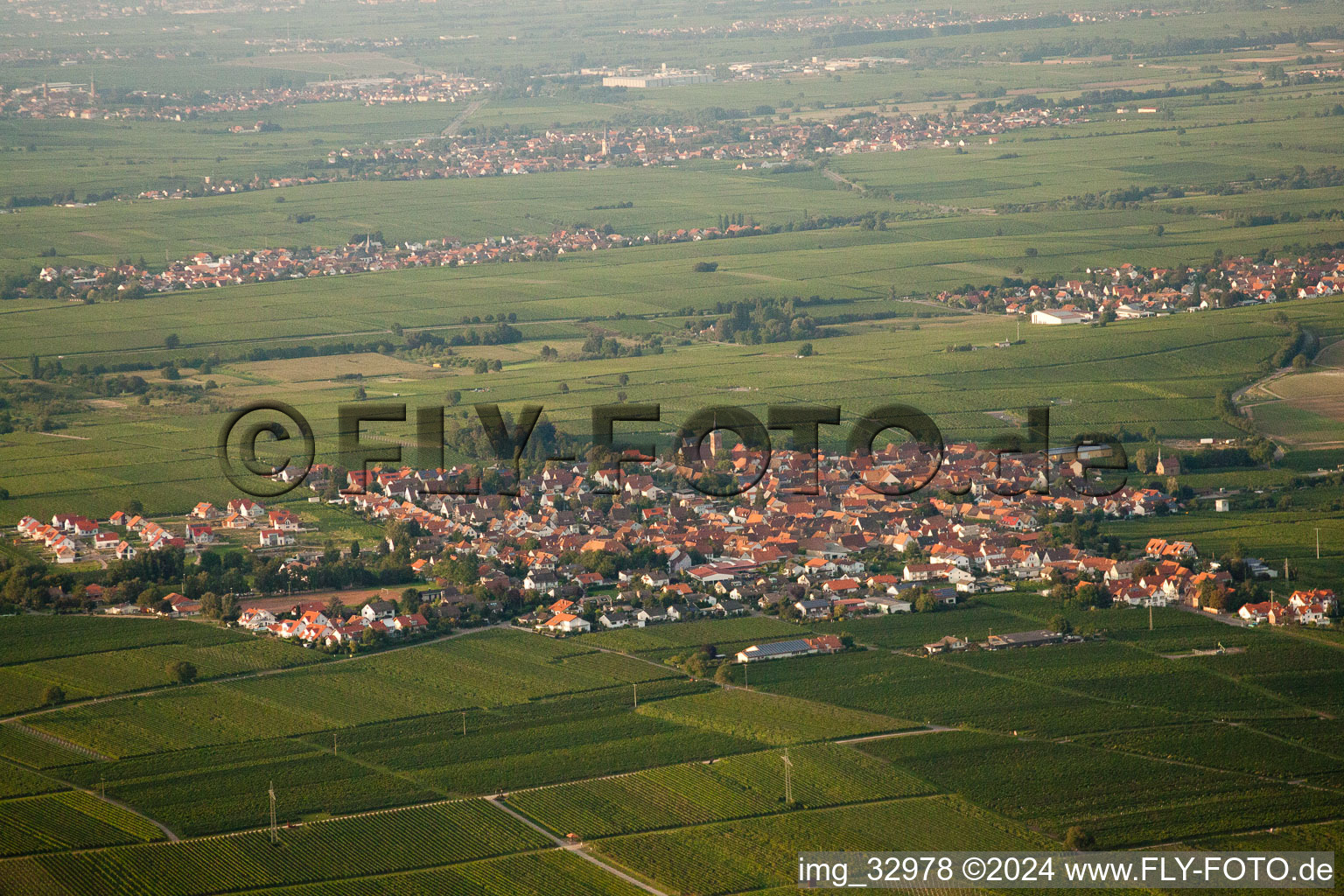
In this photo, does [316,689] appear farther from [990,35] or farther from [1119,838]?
[990,35]

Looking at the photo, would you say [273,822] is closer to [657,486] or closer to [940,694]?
[940,694]

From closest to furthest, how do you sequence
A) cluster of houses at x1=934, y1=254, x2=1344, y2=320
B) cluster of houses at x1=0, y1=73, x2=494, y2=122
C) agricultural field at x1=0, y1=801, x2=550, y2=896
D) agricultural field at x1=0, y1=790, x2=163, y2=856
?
agricultural field at x1=0, y1=801, x2=550, y2=896
agricultural field at x1=0, y1=790, x2=163, y2=856
cluster of houses at x1=934, y1=254, x2=1344, y2=320
cluster of houses at x1=0, y1=73, x2=494, y2=122

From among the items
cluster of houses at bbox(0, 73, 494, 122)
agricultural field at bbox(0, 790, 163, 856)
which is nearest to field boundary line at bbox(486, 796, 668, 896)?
agricultural field at bbox(0, 790, 163, 856)

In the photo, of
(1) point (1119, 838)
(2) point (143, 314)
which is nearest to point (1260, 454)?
(1) point (1119, 838)

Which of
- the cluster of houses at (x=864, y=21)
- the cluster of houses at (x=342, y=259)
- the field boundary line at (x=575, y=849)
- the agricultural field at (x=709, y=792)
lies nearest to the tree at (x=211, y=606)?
the field boundary line at (x=575, y=849)

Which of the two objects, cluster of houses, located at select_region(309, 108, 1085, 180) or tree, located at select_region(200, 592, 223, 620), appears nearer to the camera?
→ tree, located at select_region(200, 592, 223, 620)

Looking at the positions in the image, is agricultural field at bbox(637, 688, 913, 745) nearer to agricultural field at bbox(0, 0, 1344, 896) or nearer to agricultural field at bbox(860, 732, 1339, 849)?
agricultural field at bbox(0, 0, 1344, 896)

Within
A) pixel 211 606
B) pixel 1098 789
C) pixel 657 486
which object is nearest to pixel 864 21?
pixel 657 486
